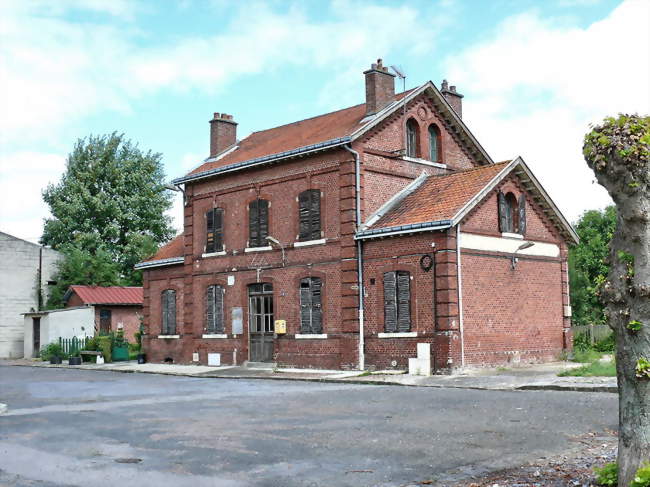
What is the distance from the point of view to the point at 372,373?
22438mm

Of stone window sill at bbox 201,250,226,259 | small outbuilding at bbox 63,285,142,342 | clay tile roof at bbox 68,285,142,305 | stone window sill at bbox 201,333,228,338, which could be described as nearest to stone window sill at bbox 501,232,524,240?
stone window sill at bbox 201,250,226,259

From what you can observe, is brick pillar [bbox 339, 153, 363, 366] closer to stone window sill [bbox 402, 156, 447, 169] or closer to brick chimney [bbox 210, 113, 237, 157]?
stone window sill [bbox 402, 156, 447, 169]

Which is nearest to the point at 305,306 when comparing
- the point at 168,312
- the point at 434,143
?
the point at 434,143

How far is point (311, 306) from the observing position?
82.4 ft

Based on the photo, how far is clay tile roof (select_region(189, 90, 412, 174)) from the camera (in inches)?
1021

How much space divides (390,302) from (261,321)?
6059mm

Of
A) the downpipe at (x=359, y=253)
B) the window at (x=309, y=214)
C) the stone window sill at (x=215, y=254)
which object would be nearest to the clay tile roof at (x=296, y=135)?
the downpipe at (x=359, y=253)

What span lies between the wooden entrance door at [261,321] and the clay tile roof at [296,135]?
4.82 m

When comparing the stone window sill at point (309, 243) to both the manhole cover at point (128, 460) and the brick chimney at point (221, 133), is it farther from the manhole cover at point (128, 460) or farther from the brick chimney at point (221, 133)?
the manhole cover at point (128, 460)

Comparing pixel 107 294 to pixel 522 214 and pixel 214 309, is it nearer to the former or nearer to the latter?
pixel 214 309

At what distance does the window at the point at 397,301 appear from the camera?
22484 mm

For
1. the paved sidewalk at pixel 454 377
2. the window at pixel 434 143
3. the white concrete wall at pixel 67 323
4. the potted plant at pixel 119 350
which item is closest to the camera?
the paved sidewalk at pixel 454 377

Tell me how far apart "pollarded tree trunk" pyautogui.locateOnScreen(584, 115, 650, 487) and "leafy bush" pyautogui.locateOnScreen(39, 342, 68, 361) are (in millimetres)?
32882

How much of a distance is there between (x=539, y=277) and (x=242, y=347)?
10558 mm
